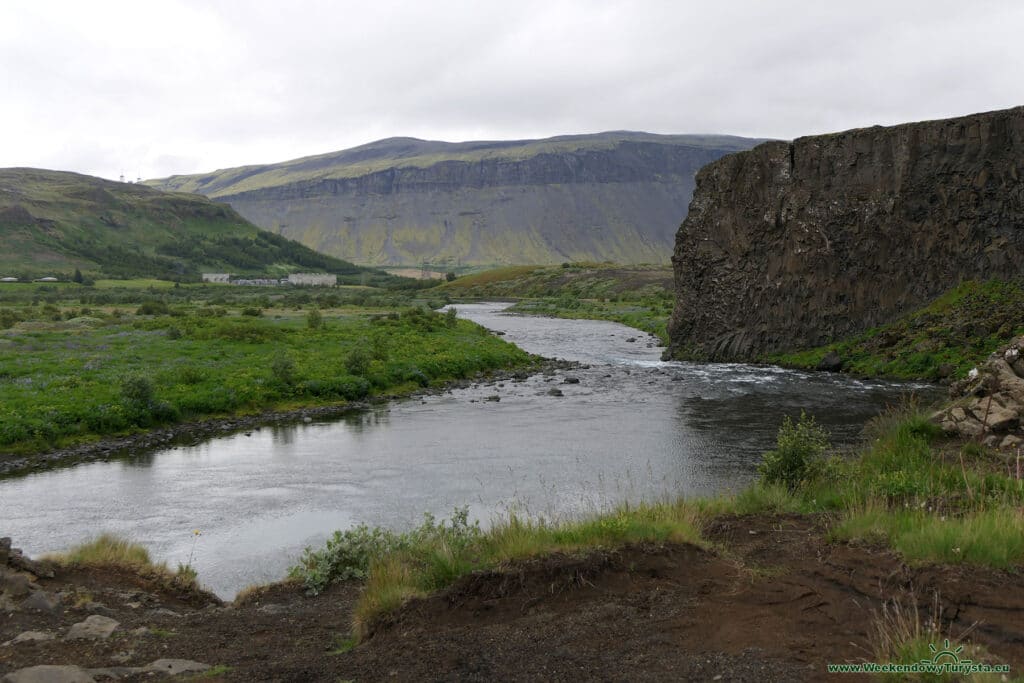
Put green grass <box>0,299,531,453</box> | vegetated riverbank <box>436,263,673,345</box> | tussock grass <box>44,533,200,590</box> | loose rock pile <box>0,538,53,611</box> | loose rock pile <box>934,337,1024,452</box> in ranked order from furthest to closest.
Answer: vegetated riverbank <box>436,263,673,345</box>
green grass <box>0,299,531,453</box>
loose rock pile <box>934,337,1024,452</box>
tussock grass <box>44,533,200,590</box>
loose rock pile <box>0,538,53,611</box>

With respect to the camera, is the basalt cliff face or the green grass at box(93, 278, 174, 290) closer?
the basalt cliff face

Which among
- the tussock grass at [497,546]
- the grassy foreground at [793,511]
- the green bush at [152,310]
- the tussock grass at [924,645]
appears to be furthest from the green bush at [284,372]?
the green bush at [152,310]

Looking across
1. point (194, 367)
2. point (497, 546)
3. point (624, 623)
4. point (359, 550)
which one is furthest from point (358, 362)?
point (624, 623)

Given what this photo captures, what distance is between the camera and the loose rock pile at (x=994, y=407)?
678 inches

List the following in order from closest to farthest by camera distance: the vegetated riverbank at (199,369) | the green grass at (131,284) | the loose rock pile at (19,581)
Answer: the loose rock pile at (19,581)
the vegetated riverbank at (199,369)
the green grass at (131,284)

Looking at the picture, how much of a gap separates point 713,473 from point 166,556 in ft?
52.3

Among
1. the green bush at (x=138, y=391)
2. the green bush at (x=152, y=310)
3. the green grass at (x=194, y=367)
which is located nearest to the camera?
the green grass at (x=194, y=367)

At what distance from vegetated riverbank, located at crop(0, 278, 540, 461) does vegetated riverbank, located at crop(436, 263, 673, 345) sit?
87.2 ft

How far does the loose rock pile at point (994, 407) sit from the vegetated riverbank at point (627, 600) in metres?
4.40

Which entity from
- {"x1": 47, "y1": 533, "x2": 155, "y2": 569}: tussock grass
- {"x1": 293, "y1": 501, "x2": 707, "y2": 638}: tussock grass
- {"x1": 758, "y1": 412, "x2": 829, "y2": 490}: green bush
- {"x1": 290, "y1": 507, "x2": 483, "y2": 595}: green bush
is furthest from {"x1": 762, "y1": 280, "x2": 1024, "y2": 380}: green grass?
{"x1": 47, "y1": 533, "x2": 155, "y2": 569}: tussock grass

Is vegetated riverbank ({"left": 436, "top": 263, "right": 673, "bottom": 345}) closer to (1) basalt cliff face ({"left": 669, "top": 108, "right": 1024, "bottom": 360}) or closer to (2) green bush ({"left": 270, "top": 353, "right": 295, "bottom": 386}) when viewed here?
(1) basalt cliff face ({"left": 669, "top": 108, "right": 1024, "bottom": 360})

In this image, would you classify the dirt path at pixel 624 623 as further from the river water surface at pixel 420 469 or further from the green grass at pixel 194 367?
the green grass at pixel 194 367

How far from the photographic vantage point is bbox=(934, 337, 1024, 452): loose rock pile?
56.5 ft

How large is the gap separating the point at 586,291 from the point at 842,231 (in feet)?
321
